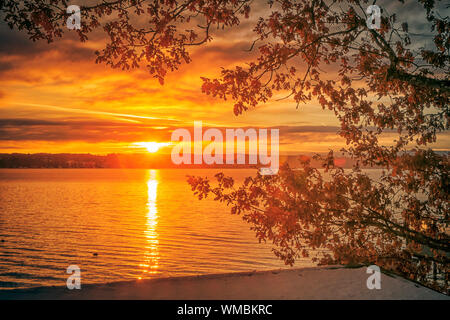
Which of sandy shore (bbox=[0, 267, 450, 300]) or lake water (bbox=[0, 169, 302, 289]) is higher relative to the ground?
sandy shore (bbox=[0, 267, 450, 300])

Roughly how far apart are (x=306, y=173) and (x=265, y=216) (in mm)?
1750

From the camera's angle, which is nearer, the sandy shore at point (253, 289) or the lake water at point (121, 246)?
the sandy shore at point (253, 289)

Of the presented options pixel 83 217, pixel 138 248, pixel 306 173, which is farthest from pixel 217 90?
pixel 83 217

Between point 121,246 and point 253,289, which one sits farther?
point 121,246

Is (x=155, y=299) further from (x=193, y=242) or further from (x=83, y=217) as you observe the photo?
(x=83, y=217)

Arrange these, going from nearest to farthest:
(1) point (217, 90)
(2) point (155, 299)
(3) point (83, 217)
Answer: (2) point (155, 299), (1) point (217, 90), (3) point (83, 217)

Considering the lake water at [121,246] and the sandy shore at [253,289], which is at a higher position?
the sandy shore at [253,289]

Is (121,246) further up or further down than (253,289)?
further down

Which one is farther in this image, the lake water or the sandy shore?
the lake water

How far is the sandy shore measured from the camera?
6.04 meters

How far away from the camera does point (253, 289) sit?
638 cm

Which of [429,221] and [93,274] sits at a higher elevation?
[429,221]

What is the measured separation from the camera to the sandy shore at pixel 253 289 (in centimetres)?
604
